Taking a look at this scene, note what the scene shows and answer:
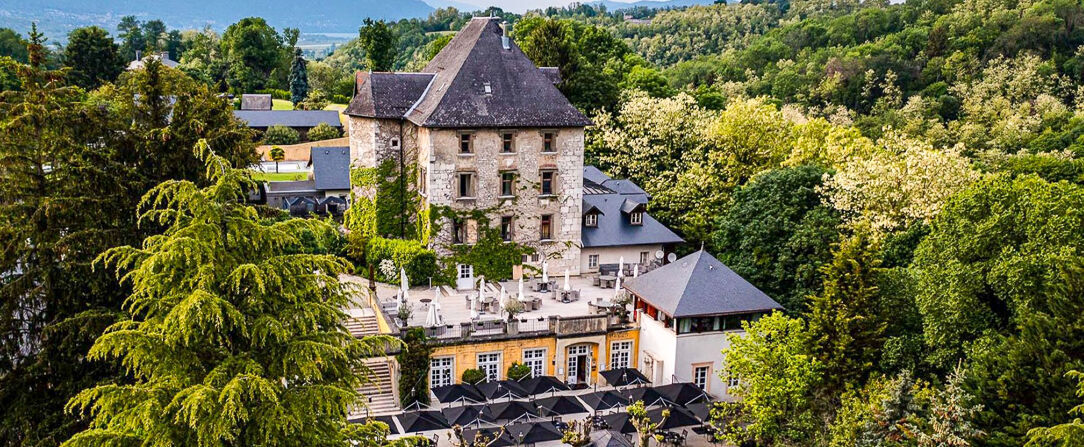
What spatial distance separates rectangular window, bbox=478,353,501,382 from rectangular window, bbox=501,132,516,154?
11.0 m

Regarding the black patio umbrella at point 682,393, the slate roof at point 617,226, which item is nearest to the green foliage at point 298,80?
the slate roof at point 617,226

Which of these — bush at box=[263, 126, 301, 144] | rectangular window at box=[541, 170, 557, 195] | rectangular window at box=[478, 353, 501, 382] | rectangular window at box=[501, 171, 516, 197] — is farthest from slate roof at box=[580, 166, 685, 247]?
bush at box=[263, 126, 301, 144]

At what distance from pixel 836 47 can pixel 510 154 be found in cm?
6428

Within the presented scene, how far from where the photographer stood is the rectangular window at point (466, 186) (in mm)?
39594

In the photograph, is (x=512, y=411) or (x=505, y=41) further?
(x=505, y=41)

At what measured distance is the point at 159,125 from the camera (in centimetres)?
1978

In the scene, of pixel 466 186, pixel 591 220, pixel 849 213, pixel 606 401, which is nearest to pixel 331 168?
pixel 466 186

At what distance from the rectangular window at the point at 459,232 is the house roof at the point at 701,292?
10202 mm

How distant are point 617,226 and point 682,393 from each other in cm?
1460

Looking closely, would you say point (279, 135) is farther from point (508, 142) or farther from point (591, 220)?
point (591, 220)

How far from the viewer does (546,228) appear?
41.7 meters

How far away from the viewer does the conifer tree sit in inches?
465

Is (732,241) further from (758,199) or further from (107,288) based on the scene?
(107,288)

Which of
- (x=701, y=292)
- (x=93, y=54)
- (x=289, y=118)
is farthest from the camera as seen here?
(x=289, y=118)
